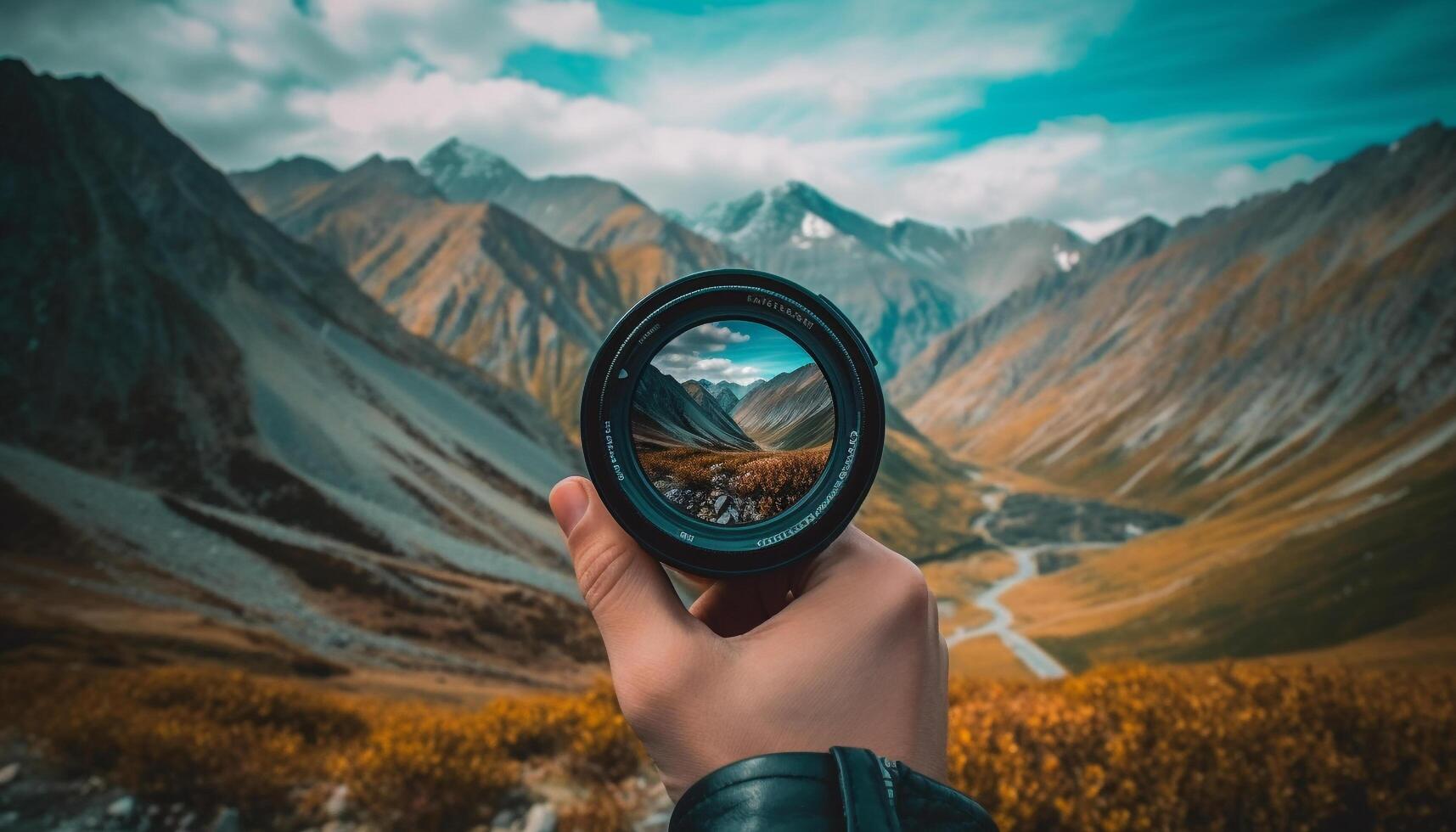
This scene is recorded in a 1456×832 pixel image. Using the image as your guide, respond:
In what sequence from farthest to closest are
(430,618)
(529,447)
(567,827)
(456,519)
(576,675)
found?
1. (529,447)
2. (456,519)
3. (430,618)
4. (576,675)
5. (567,827)

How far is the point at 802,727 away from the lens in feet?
6.38

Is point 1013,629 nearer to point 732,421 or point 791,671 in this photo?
point 732,421

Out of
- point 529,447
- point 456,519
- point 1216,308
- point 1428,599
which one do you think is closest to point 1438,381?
point 1428,599

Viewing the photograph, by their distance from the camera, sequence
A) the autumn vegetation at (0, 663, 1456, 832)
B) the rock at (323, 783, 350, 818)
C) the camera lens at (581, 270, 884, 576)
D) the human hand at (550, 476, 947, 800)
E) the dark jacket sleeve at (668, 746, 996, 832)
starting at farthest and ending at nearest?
the rock at (323, 783, 350, 818), the autumn vegetation at (0, 663, 1456, 832), the camera lens at (581, 270, 884, 576), the human hand at (550, 476, 947, 800), the dark jacket sleeve at (668, 746, 996, 832)

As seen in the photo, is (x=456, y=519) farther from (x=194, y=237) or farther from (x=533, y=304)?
(x=533, y=304)

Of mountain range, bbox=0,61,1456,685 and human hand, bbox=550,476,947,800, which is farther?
mountain range, bbox=0,61,1456,685

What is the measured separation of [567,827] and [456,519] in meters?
51.5

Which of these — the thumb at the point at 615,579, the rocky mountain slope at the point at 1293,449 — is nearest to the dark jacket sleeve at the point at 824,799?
the thumb at the point at 615,579

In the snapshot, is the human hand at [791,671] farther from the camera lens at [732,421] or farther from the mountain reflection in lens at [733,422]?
the mountain reflection in lens at [733,422]

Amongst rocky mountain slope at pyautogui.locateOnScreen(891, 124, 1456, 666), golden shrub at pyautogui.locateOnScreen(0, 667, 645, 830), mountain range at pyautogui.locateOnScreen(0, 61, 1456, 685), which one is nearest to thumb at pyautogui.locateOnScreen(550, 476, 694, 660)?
mountain range at pyautogui.locateOnScreen(0, 61, 1456, 685)

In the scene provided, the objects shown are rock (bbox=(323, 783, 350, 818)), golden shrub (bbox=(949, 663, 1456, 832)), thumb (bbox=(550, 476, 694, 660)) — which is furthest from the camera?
rock (bbox=(323, 783, 350, 818))

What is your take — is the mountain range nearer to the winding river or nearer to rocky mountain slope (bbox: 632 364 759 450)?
rocky mountain slope (bbox: 632 364 759 450)

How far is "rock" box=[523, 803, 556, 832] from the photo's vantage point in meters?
6.25

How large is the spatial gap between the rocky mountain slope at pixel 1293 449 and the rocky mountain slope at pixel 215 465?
2469 inches
